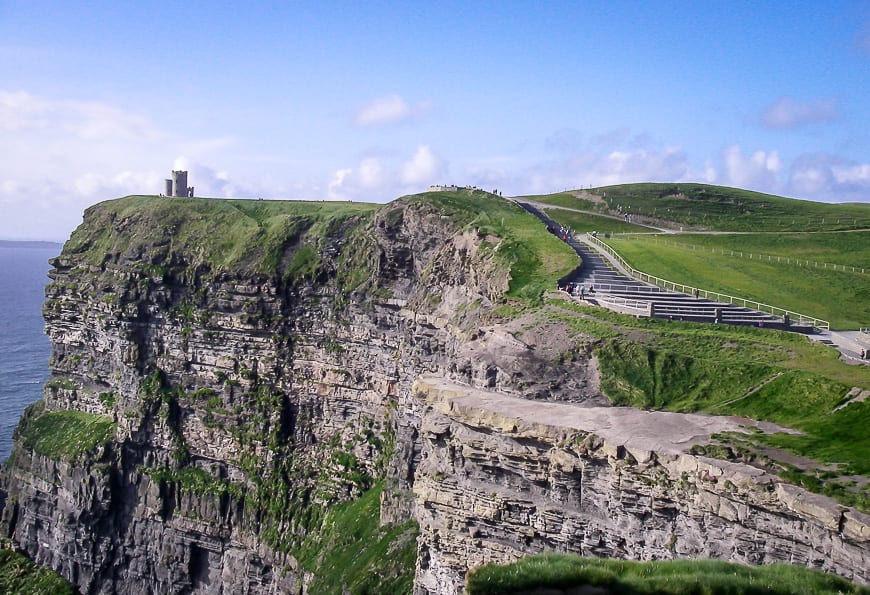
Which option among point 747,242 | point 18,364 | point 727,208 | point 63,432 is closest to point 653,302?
point 747,242

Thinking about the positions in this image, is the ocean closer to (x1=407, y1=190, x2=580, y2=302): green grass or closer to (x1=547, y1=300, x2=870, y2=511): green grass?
(x1=407, y1=190, x2=580, y2=302): green grass

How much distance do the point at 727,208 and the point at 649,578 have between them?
259 ft

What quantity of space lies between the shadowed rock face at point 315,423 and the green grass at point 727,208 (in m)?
38.2

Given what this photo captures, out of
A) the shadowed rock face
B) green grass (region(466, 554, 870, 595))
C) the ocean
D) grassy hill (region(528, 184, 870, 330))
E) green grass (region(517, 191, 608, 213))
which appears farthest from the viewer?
the ocean

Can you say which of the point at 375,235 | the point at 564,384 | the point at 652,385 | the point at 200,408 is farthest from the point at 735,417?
the point at 200,408

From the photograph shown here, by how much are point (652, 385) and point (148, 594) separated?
50597 mm

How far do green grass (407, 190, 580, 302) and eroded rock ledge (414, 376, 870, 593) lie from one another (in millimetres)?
11451

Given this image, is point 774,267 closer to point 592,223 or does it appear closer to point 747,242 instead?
point 747,242

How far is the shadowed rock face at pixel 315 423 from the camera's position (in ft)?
96.0

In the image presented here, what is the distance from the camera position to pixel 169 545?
208ft

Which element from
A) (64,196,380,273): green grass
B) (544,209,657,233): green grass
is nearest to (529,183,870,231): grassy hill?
(544,209,657,233): green grass

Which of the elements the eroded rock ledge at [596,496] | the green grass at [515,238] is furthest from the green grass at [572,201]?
the eroded rock ledge at [596,496]

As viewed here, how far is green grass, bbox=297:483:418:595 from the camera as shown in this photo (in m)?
43.1

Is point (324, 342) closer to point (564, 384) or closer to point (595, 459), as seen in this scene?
point (564, 384)
